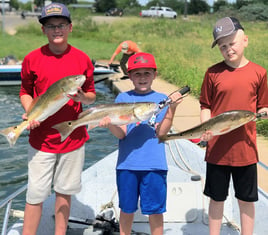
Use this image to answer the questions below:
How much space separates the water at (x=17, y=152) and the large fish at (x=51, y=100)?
257cm

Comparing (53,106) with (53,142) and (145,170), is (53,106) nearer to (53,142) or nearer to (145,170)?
(53,142)

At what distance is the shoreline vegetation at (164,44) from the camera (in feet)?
51.7

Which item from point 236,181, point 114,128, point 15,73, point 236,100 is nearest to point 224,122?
point 236,100

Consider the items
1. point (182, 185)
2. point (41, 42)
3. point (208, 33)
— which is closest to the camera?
point (182, 185)

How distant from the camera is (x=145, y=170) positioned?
130 inches

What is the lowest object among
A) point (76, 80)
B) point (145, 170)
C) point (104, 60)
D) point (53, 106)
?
point (104, 60)

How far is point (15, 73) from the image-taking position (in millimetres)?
15211

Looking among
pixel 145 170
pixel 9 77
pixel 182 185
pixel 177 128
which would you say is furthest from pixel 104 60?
pixel 145 170

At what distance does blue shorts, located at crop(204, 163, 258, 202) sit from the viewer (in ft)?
11.0

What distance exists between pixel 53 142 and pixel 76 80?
579 mm

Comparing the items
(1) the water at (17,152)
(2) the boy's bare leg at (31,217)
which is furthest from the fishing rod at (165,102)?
(1) the water at (17,152)

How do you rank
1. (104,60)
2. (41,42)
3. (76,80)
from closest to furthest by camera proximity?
(76,80) → (104,60) → (41,42)

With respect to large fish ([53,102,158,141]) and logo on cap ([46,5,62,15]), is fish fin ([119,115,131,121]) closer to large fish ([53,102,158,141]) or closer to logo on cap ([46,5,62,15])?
large fish ([53,102,158,141])

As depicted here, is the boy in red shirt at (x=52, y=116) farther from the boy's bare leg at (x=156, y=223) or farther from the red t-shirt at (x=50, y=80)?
the boy's bare leg at (x=156, y=223)
